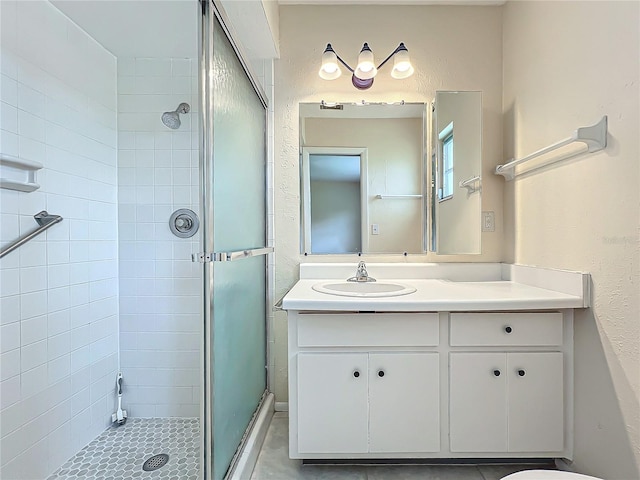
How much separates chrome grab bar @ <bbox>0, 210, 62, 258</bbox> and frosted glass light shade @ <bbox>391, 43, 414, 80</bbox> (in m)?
1.77

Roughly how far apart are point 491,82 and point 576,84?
64cm

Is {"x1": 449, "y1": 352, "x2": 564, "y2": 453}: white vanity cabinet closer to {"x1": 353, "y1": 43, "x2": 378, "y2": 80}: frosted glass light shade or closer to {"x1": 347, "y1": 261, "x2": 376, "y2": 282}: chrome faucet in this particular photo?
{"x1": 347, "y1": 261, "x2": 376, "y2": 282}: chrome faucet

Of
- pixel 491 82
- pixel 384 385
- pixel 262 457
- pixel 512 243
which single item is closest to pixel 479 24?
pixel 491 82

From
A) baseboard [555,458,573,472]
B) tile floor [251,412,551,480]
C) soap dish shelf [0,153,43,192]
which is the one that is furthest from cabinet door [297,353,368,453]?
soap dish shelf [0,153,43,192]

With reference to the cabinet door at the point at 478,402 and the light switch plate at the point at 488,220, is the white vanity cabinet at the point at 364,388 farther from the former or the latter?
the light switch plate at the point at 488,220

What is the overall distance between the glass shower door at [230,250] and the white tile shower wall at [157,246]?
0.46m

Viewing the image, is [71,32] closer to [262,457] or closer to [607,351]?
[262,457]

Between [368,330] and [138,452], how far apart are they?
1259 millimetres

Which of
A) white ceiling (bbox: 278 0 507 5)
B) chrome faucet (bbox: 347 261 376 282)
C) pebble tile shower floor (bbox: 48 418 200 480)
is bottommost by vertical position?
pebble tile shower floor (bbox: 48 418 200 480)

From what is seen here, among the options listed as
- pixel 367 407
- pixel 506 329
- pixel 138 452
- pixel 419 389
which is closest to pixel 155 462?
pixel 138 452

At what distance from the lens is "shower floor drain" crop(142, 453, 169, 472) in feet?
5.09

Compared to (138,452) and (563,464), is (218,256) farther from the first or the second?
(563,464)

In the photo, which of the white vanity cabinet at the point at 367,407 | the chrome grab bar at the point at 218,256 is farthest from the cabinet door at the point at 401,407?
the chrome grab bar at the point at 218,256

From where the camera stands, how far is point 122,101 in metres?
1.96
